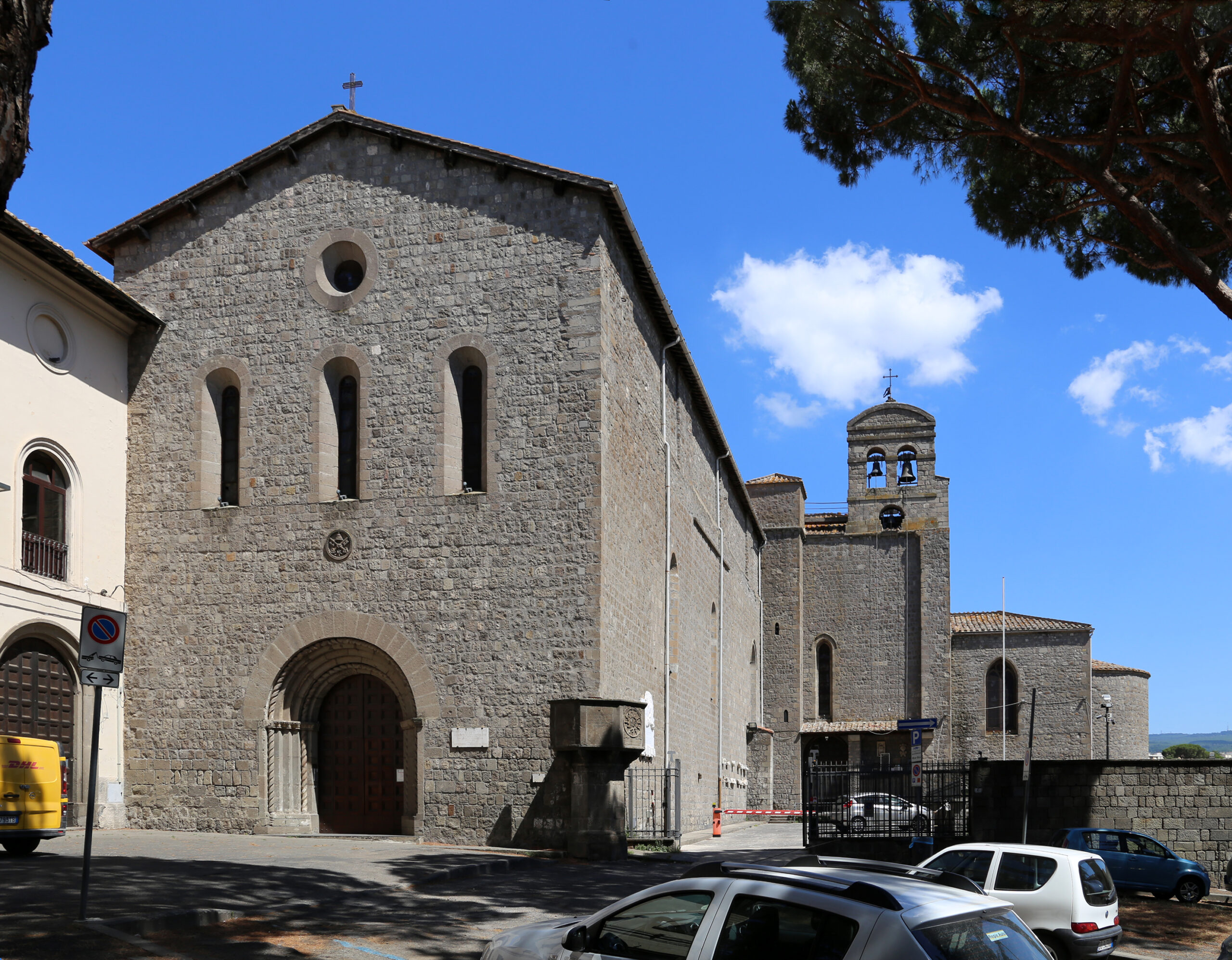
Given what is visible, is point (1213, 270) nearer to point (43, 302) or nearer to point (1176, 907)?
point (1176, 907)

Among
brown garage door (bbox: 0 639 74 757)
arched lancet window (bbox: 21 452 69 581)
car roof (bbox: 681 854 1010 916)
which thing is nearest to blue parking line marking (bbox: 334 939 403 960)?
car roof (bbox: 681 854 1010 916)

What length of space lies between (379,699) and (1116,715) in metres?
42.8

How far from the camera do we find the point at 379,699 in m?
19.8

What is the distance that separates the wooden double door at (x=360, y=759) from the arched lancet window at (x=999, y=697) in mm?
34322

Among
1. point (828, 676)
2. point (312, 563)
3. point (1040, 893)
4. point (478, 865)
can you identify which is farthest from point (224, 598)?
point (828, 676)

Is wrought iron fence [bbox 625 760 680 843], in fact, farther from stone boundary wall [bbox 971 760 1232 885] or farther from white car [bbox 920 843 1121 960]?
white car [bbox 920 843 1121 960]

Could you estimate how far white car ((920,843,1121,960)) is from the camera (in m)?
10.7

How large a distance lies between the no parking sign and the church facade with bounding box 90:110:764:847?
30.2ft

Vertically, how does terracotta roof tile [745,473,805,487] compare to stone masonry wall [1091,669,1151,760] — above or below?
above

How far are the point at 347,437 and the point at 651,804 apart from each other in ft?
28.4

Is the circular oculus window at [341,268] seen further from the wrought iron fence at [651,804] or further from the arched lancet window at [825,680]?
the arched lancet window at [825,680]

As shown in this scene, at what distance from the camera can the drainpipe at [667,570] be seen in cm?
2417

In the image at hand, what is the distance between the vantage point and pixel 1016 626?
49.1 m

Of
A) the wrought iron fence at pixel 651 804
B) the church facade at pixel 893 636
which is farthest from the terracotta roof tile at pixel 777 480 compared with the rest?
the wrought iron fence at pixel 651 804
